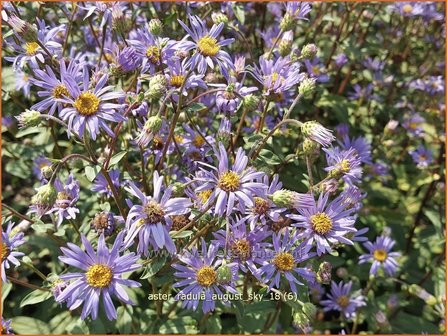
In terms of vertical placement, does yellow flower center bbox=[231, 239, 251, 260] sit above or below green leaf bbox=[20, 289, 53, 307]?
above

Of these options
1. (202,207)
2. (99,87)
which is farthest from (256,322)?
(99,87)

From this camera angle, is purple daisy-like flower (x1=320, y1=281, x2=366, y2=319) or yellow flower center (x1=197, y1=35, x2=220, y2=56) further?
purple daisy-like flower (x1=320, y1=281, x2=366, y2=319)

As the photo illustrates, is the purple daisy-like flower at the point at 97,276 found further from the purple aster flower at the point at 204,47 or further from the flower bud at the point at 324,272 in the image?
the purple aster flower at the point at 204,47

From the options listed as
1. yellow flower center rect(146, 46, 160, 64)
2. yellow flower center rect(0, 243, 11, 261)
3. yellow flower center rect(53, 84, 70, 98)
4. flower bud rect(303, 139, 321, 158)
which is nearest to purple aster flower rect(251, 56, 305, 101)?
flower bud rect(303, 139, 321, 158)

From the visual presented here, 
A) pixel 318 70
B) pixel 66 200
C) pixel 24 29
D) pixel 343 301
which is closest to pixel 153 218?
pixel 66 200

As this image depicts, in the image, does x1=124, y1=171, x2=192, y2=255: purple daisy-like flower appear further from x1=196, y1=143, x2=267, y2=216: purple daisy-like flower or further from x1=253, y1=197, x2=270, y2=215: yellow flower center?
x1=253, y1=197, x2=270, y2=215: yellow flower center

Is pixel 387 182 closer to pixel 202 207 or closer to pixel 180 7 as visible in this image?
pixel 180 7
